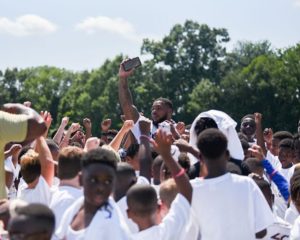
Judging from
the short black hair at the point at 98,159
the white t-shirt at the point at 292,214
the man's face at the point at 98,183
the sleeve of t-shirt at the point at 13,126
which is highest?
the sleeve of t-shirt at the point at 13,126

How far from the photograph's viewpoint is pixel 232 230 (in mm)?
5953

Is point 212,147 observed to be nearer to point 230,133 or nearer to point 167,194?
point 167,194

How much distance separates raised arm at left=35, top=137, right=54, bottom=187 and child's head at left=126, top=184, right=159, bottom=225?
4.66ft

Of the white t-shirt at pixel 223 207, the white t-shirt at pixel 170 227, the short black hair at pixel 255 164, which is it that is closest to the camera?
the white t-shirt at pixel 170 227

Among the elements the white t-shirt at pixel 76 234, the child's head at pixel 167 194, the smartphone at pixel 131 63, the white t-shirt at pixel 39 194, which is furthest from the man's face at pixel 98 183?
the smartphone at pixel 131 63

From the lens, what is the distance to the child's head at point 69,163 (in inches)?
258

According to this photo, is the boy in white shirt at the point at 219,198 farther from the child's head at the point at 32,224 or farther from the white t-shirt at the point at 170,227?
the child's head at the point at 32,224

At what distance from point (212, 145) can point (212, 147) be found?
2 centimetres

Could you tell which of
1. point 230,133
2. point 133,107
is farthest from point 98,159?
point 133,107

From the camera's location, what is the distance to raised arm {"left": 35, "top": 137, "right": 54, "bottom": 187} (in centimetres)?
702

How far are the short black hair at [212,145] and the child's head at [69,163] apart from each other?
1.14m

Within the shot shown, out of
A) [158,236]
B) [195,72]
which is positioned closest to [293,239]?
[158,236]

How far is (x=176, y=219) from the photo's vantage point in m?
5.73

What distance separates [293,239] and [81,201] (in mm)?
1920
